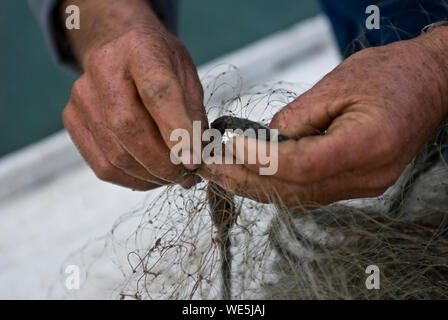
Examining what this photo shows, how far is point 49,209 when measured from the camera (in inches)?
51.5

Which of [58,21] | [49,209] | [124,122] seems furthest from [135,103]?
[49,209]

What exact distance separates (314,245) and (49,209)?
93 cm

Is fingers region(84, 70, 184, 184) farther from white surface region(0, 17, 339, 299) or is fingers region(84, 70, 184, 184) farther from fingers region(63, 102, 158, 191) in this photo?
white surface region(0, 17, 339, 299)

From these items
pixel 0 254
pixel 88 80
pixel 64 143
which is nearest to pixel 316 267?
pixel 88 80

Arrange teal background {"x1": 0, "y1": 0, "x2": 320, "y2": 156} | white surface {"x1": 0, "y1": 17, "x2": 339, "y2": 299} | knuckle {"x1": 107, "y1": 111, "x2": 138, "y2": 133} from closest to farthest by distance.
A: knuckle {"x1": 107, "y1": 111, "x2": 138, "y2": 133} < white surface {"x1": 0, "y1": 17, "x2": 339, "y2": 299} < teal background {"x1": 0, "y1": 0, "x2": 320, "y2": 156}

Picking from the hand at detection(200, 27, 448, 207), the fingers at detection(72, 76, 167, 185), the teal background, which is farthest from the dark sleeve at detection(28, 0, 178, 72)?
the teal background

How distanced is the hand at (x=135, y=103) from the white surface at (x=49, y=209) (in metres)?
0.47

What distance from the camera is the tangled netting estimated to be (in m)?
0.61

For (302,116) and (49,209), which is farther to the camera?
(49,209)

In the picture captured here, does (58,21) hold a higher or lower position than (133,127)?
higher

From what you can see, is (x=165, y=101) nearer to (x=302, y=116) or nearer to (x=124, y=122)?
(x=124, y=122)

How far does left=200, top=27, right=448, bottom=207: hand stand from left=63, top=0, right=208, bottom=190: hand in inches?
3.6

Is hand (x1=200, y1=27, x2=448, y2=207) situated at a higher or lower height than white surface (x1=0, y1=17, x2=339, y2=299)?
higher

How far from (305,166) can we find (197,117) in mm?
196
